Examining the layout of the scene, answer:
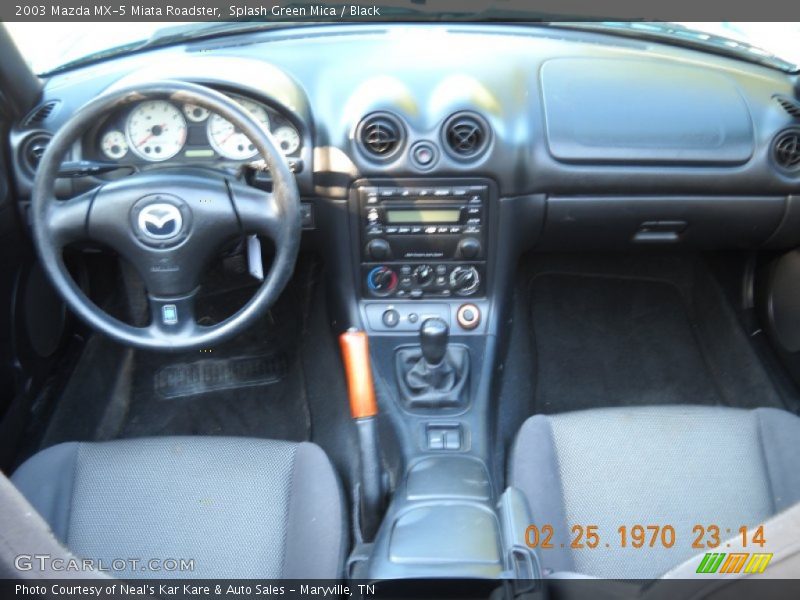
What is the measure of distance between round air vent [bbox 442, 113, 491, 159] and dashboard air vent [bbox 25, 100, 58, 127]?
1.00m

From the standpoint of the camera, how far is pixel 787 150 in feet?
6.75

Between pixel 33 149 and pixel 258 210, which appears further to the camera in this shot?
pixel 33 149

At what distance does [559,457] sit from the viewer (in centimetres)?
177

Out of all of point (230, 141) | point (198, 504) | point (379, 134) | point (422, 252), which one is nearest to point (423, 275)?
point (422, 252)

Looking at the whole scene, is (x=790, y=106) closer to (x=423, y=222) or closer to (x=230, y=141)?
(x=423, y=222)

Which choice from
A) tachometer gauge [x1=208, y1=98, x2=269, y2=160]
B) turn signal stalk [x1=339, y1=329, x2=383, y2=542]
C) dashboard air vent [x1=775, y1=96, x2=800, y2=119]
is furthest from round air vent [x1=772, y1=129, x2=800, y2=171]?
tachometer gauge [x1=208, y1=98, x2=269, y2=160]

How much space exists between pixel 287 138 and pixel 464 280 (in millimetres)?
594

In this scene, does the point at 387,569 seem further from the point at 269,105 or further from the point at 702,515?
the point at 269,105

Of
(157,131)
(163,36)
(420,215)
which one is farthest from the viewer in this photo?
(163,36)

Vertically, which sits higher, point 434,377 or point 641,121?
point 641,121

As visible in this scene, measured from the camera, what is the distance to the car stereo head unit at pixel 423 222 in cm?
199

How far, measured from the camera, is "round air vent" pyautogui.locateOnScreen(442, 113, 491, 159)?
1942 mm

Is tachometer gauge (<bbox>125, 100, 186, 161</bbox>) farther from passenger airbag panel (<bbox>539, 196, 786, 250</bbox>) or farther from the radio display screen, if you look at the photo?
passenger airbag panel (<bbox>539, 196, 786, 250</bbox>)

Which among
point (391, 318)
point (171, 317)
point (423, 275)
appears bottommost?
point (391, 318)
